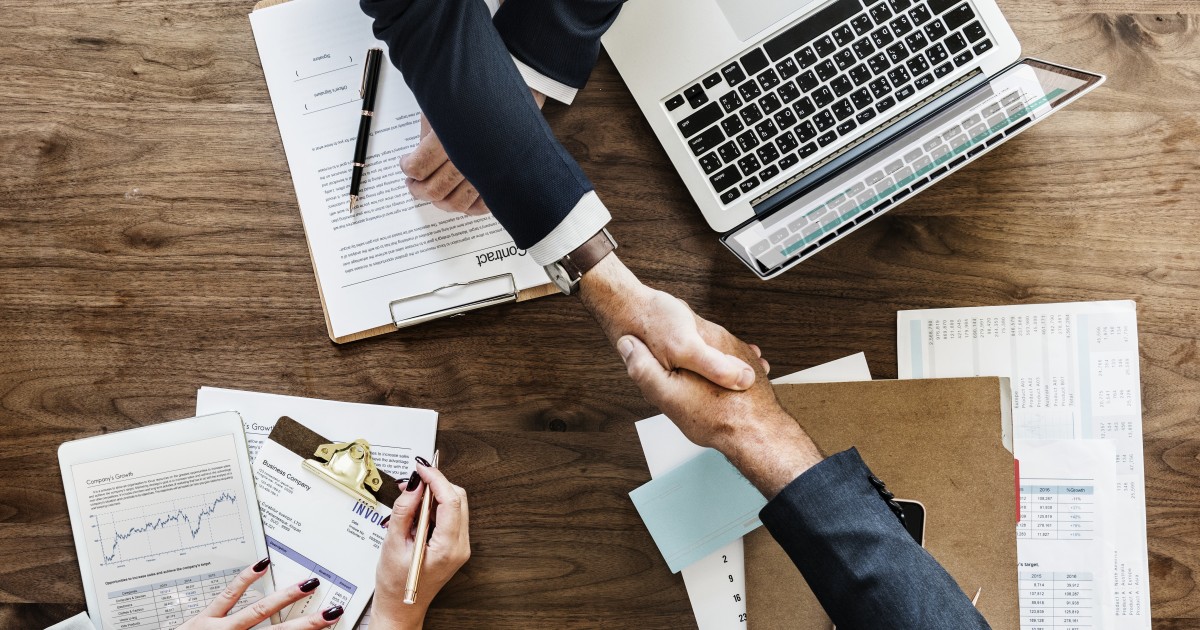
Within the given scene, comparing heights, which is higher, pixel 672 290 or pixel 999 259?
pixel 672 290

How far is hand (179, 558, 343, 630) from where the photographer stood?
103 centimetres

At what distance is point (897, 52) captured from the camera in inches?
38.8

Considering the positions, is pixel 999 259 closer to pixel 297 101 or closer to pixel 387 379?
pixel 387 379

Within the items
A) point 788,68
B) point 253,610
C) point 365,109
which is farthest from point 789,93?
point 253,610

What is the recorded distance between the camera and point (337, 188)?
3.49 feet

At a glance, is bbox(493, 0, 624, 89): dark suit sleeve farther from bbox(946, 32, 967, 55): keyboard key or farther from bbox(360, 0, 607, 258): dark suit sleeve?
bbox(946, 32, 967, 55): keyboard key

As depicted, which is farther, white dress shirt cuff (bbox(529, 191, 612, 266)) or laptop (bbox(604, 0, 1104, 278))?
laptop (bbox(604, 0, 1104, 278))

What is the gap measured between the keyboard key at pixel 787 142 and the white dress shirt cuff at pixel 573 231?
27cm

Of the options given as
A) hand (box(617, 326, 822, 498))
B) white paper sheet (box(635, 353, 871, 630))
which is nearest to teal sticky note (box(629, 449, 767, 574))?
white paper sheet (box(635, 353, 871, 630))

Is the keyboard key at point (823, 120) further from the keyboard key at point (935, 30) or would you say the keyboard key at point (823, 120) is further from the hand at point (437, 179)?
the hand at point (437, 179)

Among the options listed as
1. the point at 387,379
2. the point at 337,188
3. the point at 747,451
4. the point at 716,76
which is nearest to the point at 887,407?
the point at 747,451

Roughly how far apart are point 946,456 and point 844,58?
0.52 metres

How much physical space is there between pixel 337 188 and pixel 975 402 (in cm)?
87

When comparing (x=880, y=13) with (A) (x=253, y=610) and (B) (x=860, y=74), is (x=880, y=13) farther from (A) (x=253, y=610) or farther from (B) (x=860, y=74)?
(A) (x=253, y=610)
